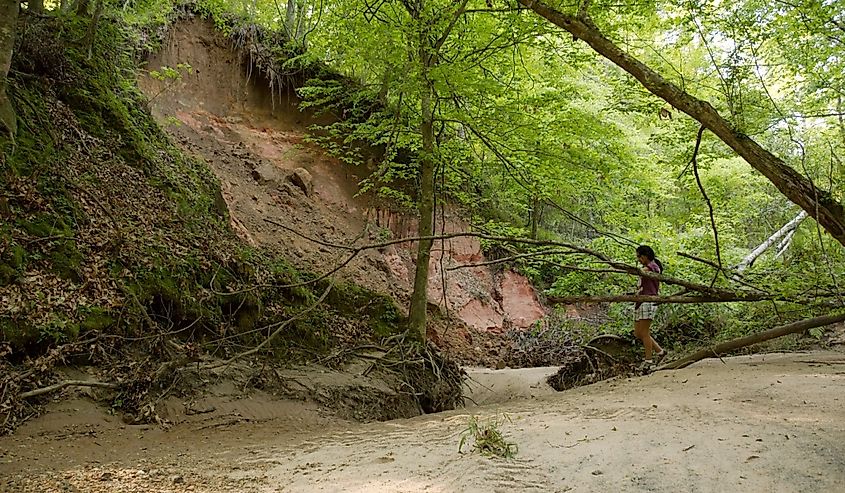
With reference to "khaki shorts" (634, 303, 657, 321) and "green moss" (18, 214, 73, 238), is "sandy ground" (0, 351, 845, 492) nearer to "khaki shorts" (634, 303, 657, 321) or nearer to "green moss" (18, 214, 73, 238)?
"green moss" (18, 214, 73, 238)

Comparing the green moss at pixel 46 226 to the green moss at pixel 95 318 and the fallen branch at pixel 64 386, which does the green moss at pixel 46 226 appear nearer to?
the green moss at pixel 95 318

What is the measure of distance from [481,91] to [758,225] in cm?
1388

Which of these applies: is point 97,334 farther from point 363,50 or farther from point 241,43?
point 241,43

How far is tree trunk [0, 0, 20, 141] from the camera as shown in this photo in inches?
245

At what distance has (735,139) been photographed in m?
4.40

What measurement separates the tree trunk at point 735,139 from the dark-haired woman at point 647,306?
278 centimetres

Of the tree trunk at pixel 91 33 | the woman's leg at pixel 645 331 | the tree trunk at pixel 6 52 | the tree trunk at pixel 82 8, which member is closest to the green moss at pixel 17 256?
the tree trunk at pixel 6 52

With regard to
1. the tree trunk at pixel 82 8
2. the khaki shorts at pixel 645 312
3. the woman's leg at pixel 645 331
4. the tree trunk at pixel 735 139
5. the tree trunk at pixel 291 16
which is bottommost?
the woman's leg at pixel 645 331

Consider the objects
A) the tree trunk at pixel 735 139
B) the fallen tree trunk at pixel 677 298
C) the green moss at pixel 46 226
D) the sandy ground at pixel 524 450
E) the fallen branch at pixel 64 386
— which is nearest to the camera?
the sandy ground at pixel 524 450

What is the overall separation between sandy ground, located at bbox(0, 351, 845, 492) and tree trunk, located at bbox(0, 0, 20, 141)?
367 centimetres

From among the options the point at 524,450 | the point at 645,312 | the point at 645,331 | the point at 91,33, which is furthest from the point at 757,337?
the point at 91,33

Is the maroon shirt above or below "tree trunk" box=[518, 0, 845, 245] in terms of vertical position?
below

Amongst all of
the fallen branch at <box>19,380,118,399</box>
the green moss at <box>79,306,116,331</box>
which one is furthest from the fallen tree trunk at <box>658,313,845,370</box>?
the green moss at <box>79,306,116,331</box>

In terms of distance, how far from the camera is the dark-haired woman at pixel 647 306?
23.8 feet
